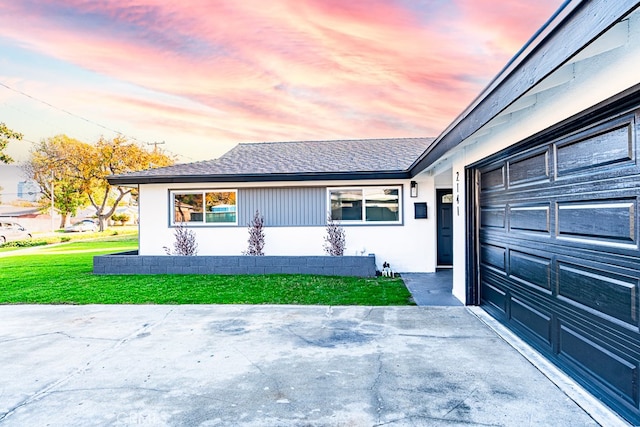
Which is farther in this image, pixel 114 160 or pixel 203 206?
pixel 114 160

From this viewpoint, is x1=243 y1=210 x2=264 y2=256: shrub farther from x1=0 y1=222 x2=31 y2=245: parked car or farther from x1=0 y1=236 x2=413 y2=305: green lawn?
x1=0 y1=222 x2=31 y2=245: parked car

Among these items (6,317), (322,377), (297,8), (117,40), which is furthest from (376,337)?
(117,40)

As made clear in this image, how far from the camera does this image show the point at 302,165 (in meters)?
10.2

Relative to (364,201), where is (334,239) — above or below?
below

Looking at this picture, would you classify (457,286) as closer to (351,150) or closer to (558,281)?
(558,281)

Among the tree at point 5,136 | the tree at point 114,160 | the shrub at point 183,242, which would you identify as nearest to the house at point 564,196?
the shrub at point 183,242

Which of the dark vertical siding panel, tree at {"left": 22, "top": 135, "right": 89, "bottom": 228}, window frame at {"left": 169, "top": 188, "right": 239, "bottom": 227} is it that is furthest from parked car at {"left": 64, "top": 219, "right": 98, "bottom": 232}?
the dark vertical siding panel

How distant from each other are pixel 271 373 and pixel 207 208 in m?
7.28

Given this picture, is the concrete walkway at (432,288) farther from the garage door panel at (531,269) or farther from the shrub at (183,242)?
the shrub at (183,242)

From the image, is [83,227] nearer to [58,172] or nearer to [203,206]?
[58,172]

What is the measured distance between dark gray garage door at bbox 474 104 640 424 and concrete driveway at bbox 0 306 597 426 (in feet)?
1.10

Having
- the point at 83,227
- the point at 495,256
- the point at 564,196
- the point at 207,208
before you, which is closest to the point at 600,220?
the point at 564,196

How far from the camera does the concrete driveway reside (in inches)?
107

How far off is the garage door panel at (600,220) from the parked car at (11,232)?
23.2 meters
